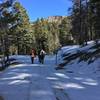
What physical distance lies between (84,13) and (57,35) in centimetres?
7020

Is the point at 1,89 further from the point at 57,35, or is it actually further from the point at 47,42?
the point at 57,35

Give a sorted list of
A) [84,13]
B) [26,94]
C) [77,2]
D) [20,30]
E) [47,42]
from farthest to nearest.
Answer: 1. [47,42]
2. [20,30]
3. [77,2]
4. [84,13]
5. [26,94]

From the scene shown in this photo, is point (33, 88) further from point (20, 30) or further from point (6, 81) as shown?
point (20, 30)

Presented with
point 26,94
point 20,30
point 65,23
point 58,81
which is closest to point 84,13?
point 20,30

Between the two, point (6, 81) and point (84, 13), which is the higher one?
point (84, 13)

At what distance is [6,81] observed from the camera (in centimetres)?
1984

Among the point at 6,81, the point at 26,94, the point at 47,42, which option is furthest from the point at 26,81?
the point at 47,42

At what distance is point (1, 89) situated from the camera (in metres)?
17.0

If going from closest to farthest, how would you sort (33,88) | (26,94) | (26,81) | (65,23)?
(26,94)
(33,88)
(26,81)
(65,23)

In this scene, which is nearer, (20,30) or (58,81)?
(58,81)

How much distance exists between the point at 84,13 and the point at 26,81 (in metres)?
45.6

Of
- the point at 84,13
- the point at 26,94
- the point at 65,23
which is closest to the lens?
the point at 26,94

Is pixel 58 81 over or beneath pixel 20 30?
beneath

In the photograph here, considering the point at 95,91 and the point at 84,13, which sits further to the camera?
the point at 84,13
